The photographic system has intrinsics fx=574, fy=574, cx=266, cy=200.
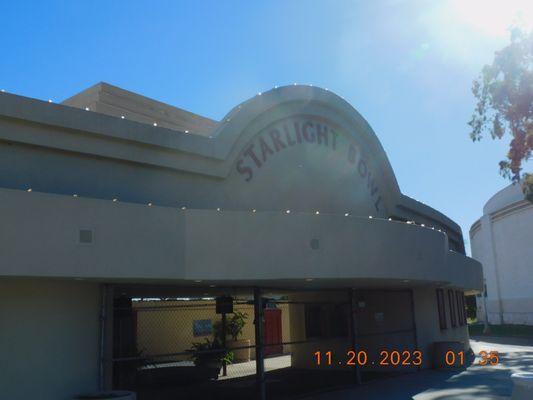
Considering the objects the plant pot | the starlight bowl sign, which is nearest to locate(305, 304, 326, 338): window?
the starlight bowl sign

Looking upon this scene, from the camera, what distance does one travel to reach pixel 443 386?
14336mm

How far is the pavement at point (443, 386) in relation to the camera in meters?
12.9

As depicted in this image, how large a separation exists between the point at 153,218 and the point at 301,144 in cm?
641

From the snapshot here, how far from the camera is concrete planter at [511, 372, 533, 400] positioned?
8009 mm

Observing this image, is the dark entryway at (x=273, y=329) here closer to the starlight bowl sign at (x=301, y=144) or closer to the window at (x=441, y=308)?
the window at (x=441, y=308)

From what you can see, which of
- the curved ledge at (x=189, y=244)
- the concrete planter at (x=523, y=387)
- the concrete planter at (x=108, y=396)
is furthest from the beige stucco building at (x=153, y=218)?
the concrete planter at (x=523, y=387)

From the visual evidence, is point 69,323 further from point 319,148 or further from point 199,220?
point 319,148

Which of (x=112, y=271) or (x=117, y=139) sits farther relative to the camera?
(x=117, y=139)

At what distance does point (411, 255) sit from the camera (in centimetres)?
1342

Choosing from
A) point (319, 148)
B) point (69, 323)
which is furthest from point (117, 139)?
point (319, 148)

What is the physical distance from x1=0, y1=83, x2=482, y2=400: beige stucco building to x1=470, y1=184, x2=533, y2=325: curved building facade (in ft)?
107

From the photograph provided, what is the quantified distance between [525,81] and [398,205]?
6846 mm

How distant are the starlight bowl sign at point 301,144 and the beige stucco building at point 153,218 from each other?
0.14 ft
